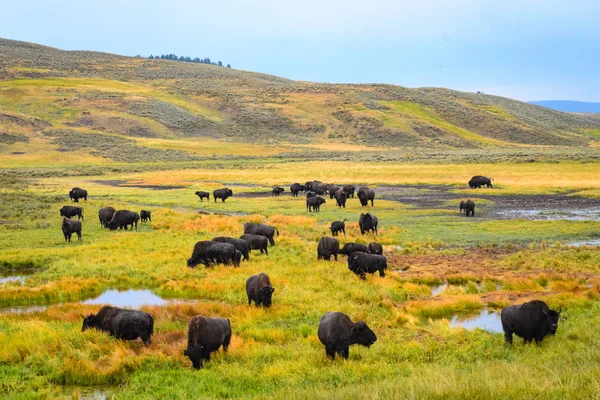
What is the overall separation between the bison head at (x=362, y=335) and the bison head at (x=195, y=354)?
3.02 metres

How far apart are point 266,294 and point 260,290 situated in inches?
10.6

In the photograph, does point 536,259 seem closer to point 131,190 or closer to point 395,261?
point 395,261

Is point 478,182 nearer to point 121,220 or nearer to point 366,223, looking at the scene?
point 366,223

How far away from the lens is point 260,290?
15.0 meters

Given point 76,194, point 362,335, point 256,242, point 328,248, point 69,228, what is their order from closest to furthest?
point 362,335 < point 328,248 < point 256,242 < point 69,228 < point 76,194

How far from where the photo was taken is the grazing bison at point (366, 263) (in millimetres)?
18953

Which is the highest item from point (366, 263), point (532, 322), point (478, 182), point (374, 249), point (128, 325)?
point (478, 182)

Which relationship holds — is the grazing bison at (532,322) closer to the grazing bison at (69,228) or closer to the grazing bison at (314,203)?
the grazing bison at (69,228)

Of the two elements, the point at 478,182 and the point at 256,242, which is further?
the point at 478,182

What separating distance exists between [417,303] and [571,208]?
83.2 ft

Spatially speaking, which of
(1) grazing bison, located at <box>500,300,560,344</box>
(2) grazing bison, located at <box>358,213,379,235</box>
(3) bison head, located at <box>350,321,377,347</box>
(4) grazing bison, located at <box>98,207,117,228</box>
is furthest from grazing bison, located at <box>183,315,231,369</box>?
(4) grazing bison, located at <box>98,207,117,228</box>

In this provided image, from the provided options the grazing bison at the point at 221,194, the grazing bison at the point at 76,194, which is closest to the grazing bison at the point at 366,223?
the grazing bison at the point at 221,194

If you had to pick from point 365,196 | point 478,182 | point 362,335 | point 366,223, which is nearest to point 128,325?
point 362,335

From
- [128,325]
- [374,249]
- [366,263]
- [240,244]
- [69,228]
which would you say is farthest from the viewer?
[69,228]
